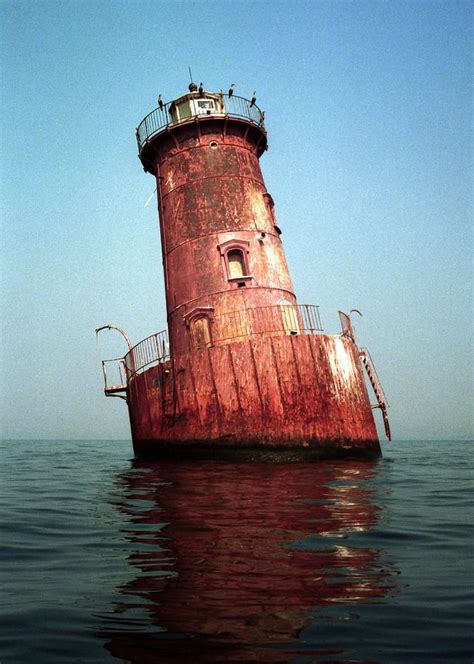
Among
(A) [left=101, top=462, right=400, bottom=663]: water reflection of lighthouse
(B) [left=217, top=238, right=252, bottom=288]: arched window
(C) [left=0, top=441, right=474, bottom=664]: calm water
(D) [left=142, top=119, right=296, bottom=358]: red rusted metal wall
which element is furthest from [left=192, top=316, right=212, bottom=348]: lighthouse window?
(C) [left=0, top=441, right=474, bottom=664]: calm water

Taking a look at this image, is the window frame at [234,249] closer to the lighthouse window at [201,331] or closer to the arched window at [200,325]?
the arched window at [200,325]

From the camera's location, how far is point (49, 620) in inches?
110

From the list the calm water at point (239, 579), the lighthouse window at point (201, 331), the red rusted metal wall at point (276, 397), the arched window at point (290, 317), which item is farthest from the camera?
the arched window at point (290, 317)

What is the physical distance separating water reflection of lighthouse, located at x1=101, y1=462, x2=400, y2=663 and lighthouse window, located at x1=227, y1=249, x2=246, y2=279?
32.3ft

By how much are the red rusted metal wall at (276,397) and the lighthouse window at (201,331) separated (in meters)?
1.92

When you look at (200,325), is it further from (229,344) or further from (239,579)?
(239,579)

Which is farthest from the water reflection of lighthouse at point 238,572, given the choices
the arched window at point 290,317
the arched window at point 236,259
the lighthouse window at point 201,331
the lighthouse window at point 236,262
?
the lighthouse window at point 236,262

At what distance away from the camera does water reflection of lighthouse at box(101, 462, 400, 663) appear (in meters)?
2.48

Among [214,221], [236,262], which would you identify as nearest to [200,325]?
[236,262]

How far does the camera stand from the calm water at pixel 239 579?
245cm

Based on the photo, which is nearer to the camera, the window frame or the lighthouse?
the lighthouse

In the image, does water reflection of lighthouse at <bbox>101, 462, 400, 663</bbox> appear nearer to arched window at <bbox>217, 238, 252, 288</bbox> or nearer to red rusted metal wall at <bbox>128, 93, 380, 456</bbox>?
red rusted metal wall at <bbox>128, 93, 380, 456</bbox>

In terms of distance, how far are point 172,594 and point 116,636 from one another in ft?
2.00

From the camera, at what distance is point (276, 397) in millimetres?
11883
